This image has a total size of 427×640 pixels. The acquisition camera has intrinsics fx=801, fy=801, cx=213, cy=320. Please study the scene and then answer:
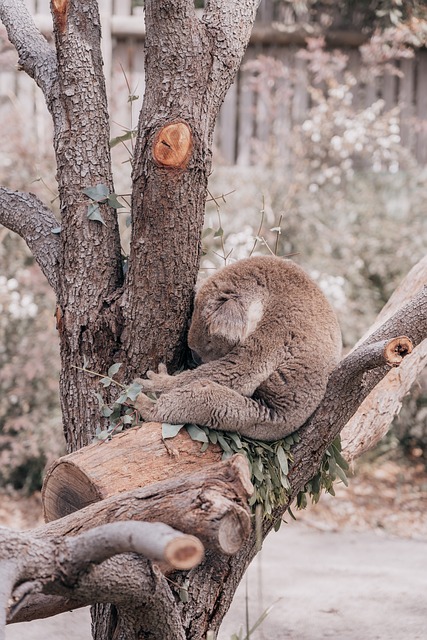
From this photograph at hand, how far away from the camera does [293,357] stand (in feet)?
10.7

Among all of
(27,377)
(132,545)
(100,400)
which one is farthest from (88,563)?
(27,377)

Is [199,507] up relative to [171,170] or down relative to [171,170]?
down

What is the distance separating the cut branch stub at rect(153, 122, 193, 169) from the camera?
9.83 ft

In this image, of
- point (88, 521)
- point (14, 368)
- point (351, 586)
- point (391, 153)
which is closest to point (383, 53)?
point (391, 153)

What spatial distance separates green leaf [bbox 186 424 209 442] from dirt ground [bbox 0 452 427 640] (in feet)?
2.03

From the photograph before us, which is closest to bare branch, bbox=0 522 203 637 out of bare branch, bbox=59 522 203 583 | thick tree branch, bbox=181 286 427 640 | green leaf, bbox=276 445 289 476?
bare branch, bbox=59 522 203 583

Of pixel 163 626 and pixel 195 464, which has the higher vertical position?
pixel 195 464

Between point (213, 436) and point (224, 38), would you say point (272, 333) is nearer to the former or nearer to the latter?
point (213, 436)

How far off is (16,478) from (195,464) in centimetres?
472

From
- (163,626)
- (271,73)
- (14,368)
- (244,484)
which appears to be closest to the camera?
(244,484)

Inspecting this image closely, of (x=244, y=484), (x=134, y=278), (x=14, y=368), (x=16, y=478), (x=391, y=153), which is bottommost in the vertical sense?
(x=16, y=478)

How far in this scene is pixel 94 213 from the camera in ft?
10.7

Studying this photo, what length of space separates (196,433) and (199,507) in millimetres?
744

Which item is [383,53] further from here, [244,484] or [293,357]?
[244,484]
